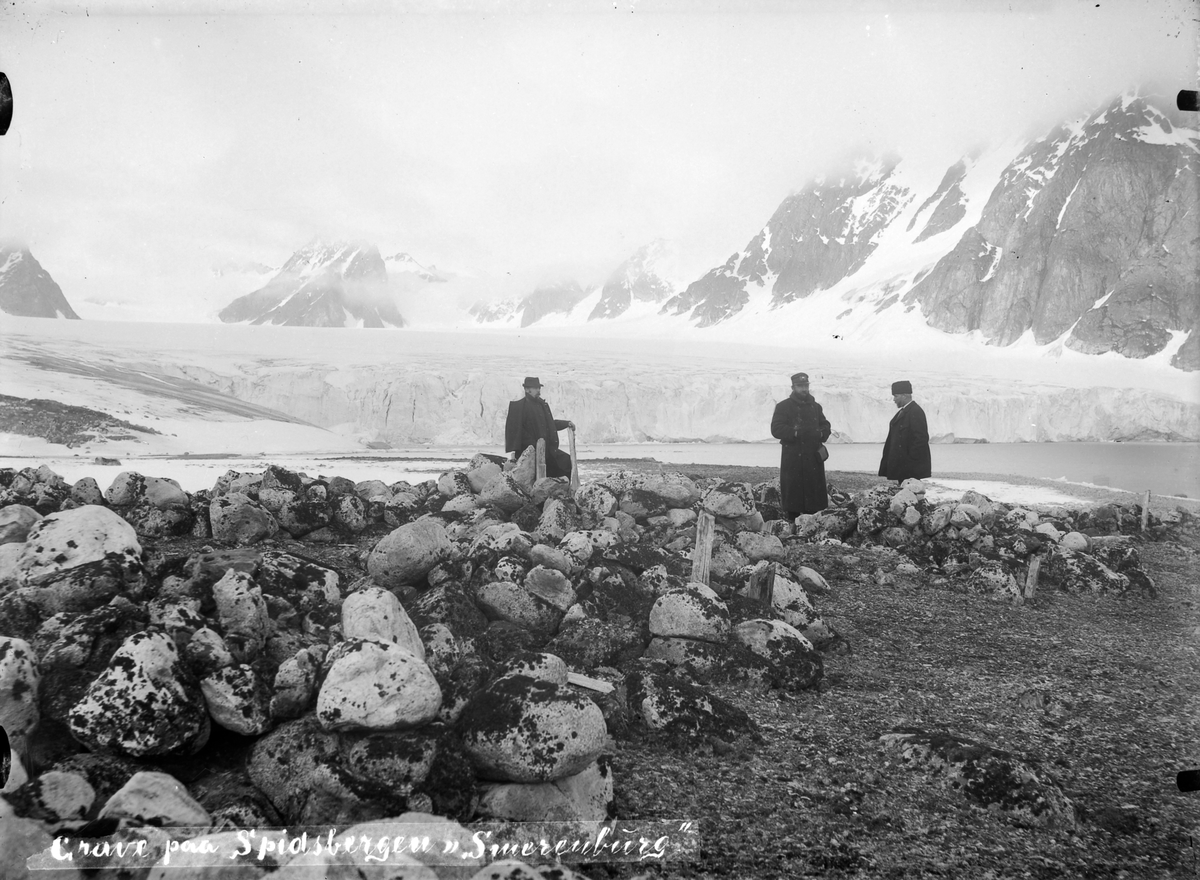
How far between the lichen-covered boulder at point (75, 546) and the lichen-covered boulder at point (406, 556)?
121cm

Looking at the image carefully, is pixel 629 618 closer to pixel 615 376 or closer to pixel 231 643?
pixel 231 643

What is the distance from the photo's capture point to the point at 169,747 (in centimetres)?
225

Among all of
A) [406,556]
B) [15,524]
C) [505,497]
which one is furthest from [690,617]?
[15,524]

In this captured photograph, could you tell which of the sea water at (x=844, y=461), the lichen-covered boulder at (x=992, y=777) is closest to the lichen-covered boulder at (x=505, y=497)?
the sea water at (x=844, y=461)

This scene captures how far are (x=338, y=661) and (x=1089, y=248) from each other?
987 centimetres

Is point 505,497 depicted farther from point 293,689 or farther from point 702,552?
point 293,689

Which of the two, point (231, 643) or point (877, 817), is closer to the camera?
point (877, 817)

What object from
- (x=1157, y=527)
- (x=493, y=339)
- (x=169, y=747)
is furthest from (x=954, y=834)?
(x=1157, y=527)

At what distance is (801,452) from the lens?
7242 millimetres

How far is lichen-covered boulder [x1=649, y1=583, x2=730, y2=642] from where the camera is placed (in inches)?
145

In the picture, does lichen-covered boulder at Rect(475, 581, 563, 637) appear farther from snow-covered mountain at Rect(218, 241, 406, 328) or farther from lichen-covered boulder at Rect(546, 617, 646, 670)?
snow-covered mountain at Rect(218, 241, 406, 328)

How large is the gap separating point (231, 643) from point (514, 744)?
145cm

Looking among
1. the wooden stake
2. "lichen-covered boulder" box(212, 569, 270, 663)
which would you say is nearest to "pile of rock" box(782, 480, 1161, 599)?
the wooden stake

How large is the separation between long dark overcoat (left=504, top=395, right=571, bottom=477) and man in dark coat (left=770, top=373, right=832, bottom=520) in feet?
8.97
